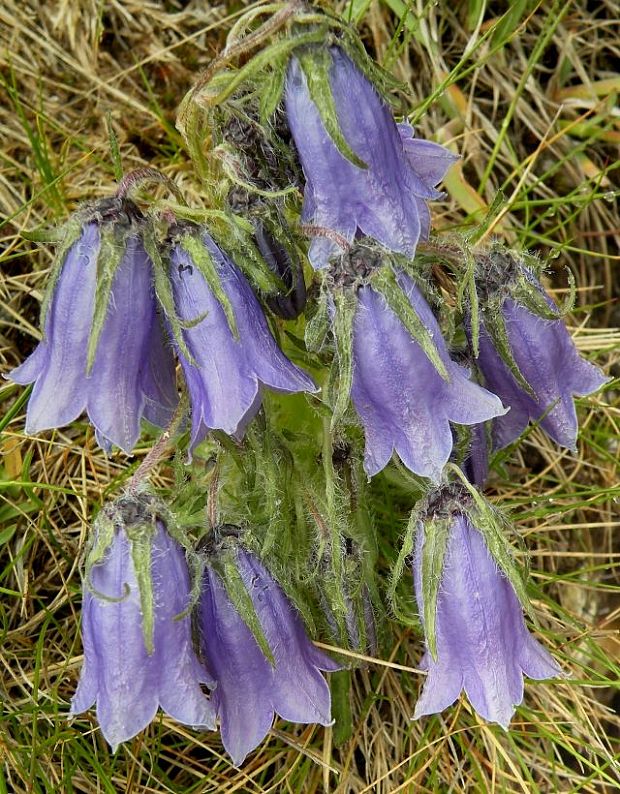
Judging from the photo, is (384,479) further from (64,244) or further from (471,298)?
(64,244)

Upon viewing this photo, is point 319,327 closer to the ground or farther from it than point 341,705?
farther from it

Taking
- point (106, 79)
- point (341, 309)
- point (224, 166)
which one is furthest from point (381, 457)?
point (106, 79)

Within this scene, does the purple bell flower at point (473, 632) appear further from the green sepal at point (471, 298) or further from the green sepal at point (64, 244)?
→ the green sepal at point (64, 244)

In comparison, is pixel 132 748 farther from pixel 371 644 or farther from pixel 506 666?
pixel 506 666

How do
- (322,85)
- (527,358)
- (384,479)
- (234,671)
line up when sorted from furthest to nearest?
(384,479) → (527,358) → (234,671) → (322,85)

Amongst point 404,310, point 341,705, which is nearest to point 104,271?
point 404,310

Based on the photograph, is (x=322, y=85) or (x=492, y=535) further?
(x=492, y=535)

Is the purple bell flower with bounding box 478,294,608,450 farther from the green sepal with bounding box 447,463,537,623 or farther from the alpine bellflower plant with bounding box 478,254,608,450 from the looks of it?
the green sepal with bounding box 447,463,537,623
